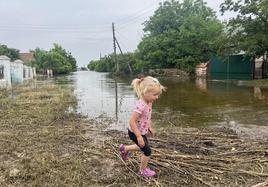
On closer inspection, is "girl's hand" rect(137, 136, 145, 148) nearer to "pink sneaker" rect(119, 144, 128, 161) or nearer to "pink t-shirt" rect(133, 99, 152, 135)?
"pink t-shirt" rect(133, 99, 152, 135)

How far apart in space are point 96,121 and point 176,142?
323 centimetres

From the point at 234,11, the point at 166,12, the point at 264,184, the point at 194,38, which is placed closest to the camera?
the point at 264,184

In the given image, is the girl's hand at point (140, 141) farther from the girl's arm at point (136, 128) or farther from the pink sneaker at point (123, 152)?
the pink sneaker at point (123, 152)

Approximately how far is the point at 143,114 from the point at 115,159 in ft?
3.48

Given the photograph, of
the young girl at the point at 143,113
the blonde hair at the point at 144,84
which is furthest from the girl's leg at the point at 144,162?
the blonde hair at the point at 144,84

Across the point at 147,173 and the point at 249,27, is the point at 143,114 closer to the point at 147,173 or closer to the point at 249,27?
the point at 147,173

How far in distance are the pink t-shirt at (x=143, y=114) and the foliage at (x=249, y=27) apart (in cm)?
1999

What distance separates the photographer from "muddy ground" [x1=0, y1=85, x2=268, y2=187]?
13.2ft

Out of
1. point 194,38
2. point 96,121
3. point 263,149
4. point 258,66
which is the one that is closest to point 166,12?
point 194,38

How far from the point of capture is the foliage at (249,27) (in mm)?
22641

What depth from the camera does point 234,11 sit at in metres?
24.7

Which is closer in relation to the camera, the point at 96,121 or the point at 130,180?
the point at 130,180

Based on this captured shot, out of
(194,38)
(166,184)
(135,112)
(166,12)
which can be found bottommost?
(166,184)

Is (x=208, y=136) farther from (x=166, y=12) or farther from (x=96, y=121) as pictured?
(x=166, y=12)
